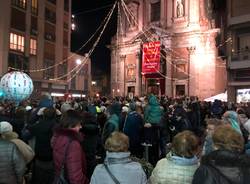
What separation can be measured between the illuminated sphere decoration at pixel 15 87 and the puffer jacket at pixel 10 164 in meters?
9.81

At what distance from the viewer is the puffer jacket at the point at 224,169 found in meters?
3.36

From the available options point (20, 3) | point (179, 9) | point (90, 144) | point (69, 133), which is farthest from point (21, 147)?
point (179, 9)

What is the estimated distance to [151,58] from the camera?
43156 millimetres

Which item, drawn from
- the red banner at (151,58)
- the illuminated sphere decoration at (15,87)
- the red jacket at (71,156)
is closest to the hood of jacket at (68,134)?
the red jacket at (71,156)

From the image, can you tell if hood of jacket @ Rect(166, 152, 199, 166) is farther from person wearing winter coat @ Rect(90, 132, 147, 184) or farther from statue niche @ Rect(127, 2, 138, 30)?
statue niche @ Rect(127, 2, 138, 30)

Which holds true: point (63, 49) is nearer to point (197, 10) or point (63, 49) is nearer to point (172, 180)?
point (197, 10)

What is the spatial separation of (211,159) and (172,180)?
0.52 m

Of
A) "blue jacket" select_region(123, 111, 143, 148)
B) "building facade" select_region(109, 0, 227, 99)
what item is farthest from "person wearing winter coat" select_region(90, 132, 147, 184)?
"building facade" select_region(109, 0, 227, 99)

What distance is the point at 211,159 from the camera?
3.48 m

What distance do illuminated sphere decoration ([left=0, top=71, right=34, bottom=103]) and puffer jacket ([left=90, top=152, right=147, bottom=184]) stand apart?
11.1 metres

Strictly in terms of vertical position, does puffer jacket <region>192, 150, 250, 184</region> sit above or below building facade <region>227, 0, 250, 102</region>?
below

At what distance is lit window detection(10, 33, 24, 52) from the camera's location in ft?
121

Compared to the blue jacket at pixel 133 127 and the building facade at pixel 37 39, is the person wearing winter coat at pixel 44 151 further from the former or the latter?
the building facade at pixel 37 39

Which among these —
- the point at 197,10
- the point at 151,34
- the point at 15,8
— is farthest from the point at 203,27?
the point at 15,8
